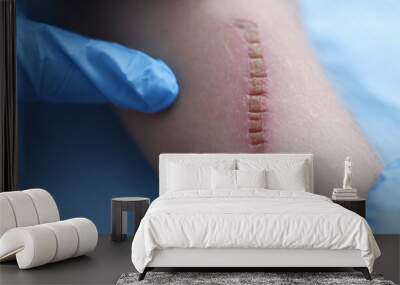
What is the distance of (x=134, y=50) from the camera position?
7.21 m

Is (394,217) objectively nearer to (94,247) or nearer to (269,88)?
(269,88)

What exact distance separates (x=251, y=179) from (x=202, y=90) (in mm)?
1256

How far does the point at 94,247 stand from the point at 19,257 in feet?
2.66

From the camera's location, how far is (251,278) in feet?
15.9

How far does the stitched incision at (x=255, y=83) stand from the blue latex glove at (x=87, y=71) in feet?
2.75

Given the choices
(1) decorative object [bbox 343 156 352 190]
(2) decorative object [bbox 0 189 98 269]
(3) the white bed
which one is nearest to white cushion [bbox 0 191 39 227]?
(2) decorative object [bbox 0 189 98 269]

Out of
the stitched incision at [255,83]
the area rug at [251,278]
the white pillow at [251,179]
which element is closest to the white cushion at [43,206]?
the area rug at [251,278]

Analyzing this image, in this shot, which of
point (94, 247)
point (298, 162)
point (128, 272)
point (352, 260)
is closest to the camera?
point (352, 260)

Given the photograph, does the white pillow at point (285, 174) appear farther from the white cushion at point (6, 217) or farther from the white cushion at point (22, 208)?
the white cushion at point (6, 217)

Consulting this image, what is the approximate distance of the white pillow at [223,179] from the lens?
21.5 feet

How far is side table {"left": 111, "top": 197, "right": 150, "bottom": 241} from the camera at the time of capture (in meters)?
6.63

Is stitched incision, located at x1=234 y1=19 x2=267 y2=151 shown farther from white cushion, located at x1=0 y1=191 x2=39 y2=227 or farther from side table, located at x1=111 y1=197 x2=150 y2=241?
white cushion, located at x1=0 y1=191 x2=39 y2=227

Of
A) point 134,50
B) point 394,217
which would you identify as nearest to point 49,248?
point 134,50

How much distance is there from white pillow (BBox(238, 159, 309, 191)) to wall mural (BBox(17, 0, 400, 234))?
32cm
